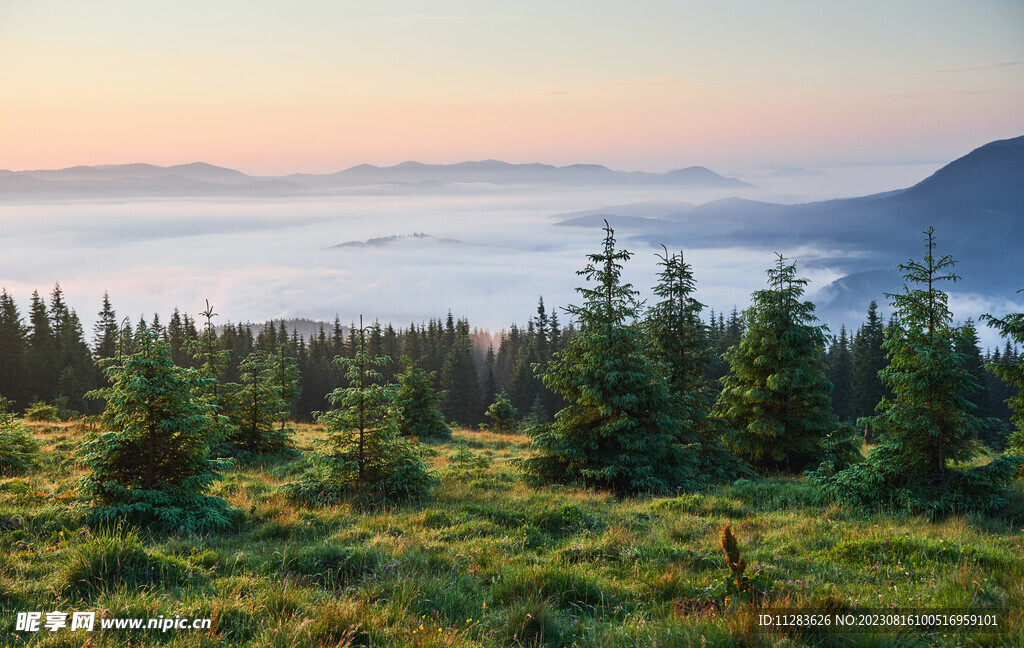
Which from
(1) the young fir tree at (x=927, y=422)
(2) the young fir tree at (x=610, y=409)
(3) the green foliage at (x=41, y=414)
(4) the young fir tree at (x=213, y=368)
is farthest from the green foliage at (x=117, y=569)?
(3) the green foliage at (x=41, y=414)

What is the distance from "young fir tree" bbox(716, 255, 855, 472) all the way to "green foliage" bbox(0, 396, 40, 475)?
20.2m

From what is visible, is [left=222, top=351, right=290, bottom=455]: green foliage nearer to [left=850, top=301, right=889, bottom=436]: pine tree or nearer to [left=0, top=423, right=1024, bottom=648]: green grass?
[left=0, top=423, right=1024, bottom=648]: green grass

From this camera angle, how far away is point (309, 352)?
10000cm

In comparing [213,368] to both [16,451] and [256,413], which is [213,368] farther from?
[16,451]

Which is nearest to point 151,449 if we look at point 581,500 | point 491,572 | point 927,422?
point 491,572

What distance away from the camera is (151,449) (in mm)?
9195

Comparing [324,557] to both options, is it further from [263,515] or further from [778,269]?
[778,269]

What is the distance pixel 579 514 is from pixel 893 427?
22.8ft

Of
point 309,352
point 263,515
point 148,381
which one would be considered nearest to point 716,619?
point 263,515

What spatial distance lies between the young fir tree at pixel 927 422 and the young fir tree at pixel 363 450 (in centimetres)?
950

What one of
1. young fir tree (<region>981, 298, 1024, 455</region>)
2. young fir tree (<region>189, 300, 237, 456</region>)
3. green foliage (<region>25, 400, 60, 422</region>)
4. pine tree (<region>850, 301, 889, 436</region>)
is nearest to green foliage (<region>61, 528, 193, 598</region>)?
young fir tree (<region>189, 300, 237, 456</region>)

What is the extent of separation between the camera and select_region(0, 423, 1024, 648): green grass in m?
5.18

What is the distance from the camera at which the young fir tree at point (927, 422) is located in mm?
10805

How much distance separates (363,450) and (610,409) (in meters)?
6.17
